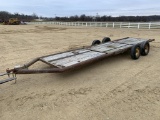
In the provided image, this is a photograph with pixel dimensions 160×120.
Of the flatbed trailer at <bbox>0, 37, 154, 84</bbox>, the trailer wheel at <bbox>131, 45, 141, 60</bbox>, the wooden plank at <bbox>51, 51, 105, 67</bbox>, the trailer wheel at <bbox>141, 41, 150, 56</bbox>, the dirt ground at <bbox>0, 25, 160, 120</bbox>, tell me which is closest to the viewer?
the dirt ground at <bbox>0, 25, 160, 120</bbox>

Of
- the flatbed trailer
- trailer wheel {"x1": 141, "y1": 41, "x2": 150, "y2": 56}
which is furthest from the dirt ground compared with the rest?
trailer wheel {"x1": 141, "y1": 41, "x2": 150, "y2": 56}

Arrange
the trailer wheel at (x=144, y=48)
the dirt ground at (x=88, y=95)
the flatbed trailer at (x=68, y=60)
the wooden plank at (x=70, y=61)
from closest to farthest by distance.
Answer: the dirt ground at (x=88, y=95), the flatbed trailer at (x=68, y=60), the wooden plank at (x=70, y=61), the trailer wheel at (x=144, y=48)

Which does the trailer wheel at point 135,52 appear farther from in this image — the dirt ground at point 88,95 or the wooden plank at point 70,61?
the wooden plank at point 70,61

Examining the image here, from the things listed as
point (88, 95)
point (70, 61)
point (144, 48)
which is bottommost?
point (88, 95)

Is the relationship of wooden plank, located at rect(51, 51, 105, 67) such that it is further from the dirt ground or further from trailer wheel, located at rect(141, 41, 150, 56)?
trailer wheel, located at rect(141, 41, 150, 56)

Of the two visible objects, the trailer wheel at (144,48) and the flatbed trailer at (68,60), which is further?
the trailer wheel at (144,48)

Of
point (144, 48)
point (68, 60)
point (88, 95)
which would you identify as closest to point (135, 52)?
point (144, 48)

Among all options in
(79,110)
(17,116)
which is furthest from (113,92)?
(17,116)

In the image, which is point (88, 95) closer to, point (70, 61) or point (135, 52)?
point (70, 61)

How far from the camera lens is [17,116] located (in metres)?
3.13

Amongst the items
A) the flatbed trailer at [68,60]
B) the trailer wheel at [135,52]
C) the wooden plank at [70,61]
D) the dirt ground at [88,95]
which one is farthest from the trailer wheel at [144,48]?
the wooden plank at [70,61]

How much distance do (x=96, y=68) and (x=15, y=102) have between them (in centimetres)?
259

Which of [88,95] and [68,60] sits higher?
[68,60]

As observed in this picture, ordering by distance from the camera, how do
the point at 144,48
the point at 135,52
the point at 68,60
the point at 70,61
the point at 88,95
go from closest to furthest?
the point at 88,95
the point at 70,61
the point at 68,60
the point at 135,52
the point at 144,48
